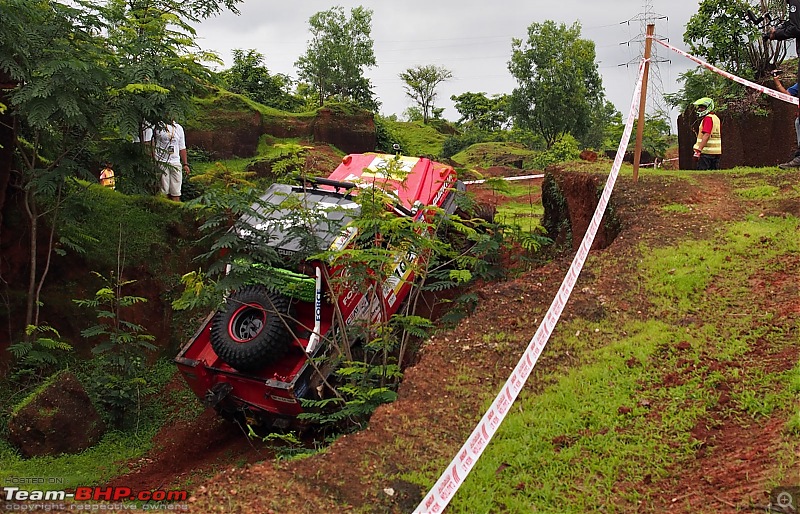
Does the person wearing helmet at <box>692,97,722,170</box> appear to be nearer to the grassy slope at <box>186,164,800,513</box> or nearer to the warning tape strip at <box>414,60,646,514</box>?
the grassy slope at <box>186,164,800,513</box>

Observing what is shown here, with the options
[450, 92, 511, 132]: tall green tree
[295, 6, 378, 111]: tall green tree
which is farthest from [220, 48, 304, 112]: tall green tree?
[450, 92, 511, 132]: tall green tree

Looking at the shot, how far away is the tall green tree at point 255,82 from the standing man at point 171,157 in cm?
1432

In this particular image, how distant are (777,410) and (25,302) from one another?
27.6 ft

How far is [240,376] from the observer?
21.1 feet

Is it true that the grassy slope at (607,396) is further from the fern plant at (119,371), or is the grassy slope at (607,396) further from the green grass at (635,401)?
the fern plant at (119,371)

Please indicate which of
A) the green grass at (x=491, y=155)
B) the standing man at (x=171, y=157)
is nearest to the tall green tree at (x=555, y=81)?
the green grass at (x=491, y=155)

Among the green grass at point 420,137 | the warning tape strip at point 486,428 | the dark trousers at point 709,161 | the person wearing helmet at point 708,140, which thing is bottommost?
the warning tape strip at point 486,428

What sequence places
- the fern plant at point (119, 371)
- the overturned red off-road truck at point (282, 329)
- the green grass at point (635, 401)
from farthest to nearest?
the fern plant at point (119, 371) → the overturned red off-road truck at point (282, 329) → the green grass at point (635, 401)

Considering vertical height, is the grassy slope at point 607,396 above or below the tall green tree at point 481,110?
below

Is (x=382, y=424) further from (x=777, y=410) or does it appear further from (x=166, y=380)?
(x=166, y=380)

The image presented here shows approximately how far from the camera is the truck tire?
630cm

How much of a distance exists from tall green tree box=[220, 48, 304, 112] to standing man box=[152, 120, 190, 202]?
14324 mm

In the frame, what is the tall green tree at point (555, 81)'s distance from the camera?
25.8 m

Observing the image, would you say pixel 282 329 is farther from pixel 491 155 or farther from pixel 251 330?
pixel 491 155
